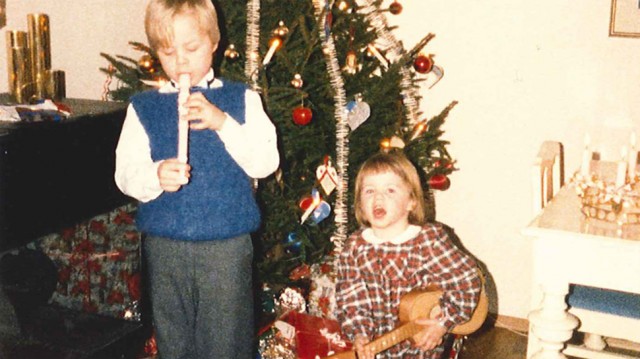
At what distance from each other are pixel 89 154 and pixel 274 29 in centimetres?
82

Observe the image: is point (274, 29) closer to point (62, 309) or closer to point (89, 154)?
point (89, 154)

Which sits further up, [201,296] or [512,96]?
[512,96]

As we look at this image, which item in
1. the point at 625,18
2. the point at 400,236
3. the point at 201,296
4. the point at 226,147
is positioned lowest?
the point at 201,296

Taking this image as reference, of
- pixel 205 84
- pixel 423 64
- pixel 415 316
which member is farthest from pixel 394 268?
pixel 423 64

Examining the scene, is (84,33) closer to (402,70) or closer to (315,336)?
(402,70)

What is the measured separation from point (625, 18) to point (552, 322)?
1.38 m

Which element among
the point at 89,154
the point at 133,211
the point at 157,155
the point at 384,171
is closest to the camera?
the point at 157,155

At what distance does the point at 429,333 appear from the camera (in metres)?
1.78

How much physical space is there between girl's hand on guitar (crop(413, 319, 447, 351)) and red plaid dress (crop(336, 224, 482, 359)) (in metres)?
0.02

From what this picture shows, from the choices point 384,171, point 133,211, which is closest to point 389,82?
→ point 384,171

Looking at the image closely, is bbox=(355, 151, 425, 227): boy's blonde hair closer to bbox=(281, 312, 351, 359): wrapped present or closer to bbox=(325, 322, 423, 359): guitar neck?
bbox=(325, 322, 423, 359): guitar neck

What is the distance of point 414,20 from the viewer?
117 inches

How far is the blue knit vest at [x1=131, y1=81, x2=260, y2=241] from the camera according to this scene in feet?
5.24

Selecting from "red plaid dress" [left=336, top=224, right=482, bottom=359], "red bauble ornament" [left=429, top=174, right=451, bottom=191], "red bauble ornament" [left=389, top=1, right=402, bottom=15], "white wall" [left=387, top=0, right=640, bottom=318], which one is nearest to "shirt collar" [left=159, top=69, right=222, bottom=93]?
"red plaid dress" [left=336, top=224, right=482, bottom=359]
